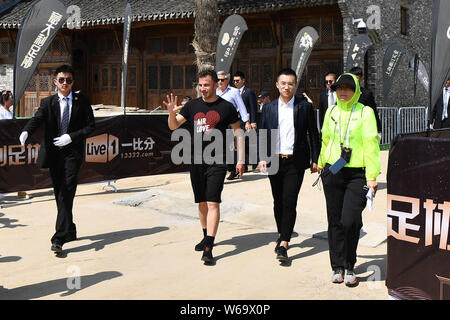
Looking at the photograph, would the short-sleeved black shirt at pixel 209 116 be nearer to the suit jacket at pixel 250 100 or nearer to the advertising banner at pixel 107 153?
the advertising banner at pixel 107 153

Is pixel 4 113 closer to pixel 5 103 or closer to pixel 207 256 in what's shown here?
pixel 5 103

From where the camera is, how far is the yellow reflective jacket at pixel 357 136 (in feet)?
14.6

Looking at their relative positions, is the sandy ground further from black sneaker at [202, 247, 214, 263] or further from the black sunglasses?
the black sunglasses

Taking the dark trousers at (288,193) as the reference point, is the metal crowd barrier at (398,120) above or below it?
above

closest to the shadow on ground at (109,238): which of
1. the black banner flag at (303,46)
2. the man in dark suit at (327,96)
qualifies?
the man in dark suit at (327,96)

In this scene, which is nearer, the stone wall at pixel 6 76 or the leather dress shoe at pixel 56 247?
the leather dress shoe at pixel 56 247

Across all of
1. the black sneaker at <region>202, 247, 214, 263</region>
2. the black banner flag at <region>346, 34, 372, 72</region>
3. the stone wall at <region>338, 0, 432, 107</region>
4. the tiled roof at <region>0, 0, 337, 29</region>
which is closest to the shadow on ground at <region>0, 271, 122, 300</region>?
the black sneaker at <region>202, 247, 214, 263</region>

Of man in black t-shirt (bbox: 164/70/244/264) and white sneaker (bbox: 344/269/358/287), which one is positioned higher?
man in black t-shirt (bbox: 164/70/244/264)

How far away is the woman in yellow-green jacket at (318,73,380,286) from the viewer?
450cm

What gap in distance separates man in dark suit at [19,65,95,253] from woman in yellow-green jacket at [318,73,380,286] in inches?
108

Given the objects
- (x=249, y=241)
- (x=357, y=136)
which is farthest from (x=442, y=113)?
(x=357, y=136)

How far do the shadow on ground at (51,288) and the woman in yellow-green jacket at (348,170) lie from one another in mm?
1884

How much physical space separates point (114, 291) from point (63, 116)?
239cm
